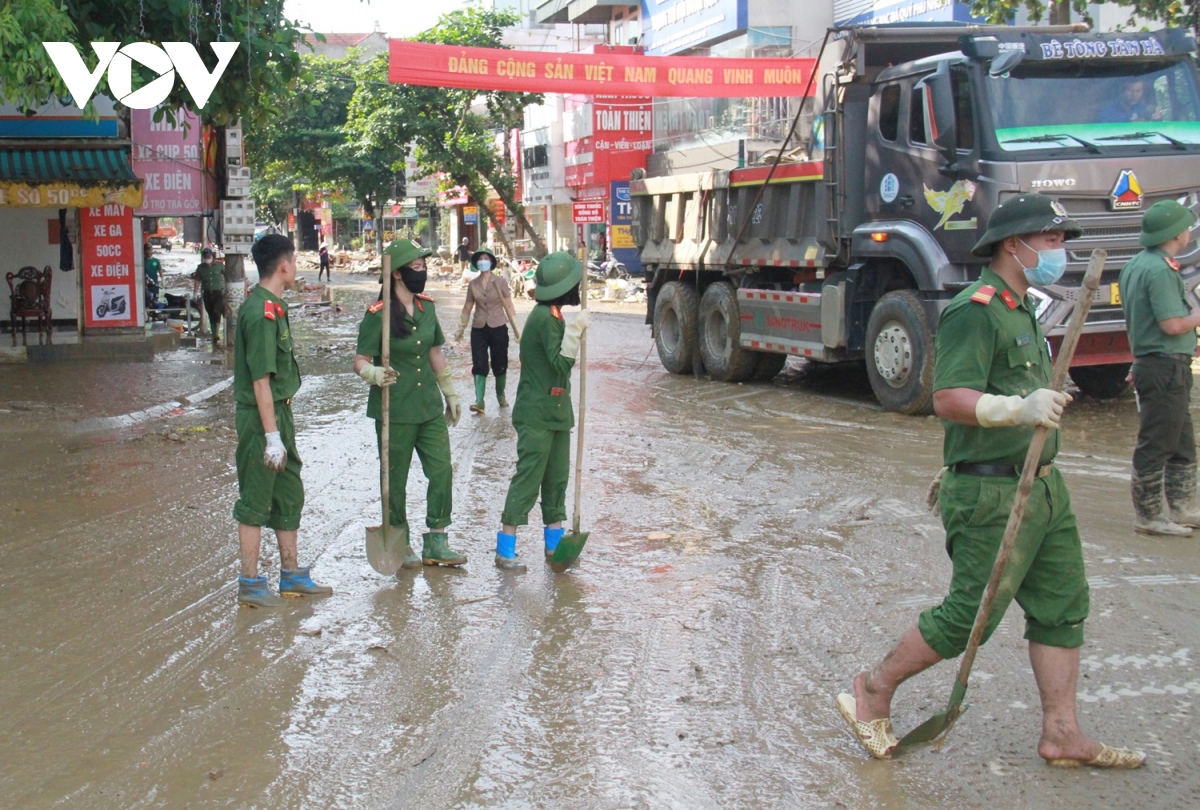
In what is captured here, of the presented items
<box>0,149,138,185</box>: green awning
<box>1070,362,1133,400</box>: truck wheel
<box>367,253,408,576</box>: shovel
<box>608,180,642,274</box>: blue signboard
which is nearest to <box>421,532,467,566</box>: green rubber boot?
<box>367,253,408,576</box>: shovel

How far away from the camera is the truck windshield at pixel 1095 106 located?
10.4 metres

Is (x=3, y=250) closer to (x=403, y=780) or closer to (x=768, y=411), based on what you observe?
(x=768, y=411)

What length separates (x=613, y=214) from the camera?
36.3 metres

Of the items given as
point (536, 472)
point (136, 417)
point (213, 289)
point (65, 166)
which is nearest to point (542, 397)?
point (536, 472)

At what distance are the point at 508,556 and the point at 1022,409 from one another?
349 cm

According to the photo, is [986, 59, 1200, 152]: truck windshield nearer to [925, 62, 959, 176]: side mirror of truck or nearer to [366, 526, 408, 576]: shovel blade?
[925, 62, 959, 176]: side mirror of truck

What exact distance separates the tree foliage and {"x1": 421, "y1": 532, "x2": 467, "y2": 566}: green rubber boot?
4.60 metres

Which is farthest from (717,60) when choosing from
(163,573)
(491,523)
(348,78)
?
(348,78)

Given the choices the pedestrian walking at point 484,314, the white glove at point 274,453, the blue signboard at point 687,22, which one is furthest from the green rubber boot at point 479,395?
the blue signboard at point 687,22

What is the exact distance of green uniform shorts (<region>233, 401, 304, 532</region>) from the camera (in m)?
5.85

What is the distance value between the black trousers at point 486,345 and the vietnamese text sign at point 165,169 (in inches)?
322

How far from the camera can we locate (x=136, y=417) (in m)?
12.2

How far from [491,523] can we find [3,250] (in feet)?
43.9

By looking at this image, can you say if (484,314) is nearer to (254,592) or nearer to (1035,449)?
(254,592)
